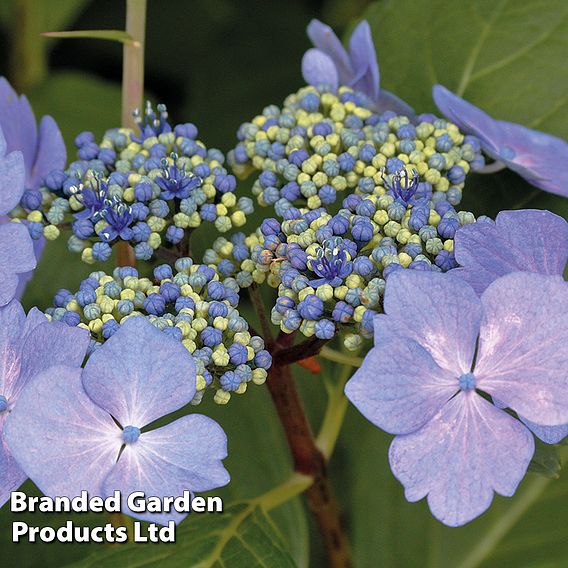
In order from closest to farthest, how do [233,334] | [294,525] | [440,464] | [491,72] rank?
[440,464], [233,334], [491,72], [294,525]

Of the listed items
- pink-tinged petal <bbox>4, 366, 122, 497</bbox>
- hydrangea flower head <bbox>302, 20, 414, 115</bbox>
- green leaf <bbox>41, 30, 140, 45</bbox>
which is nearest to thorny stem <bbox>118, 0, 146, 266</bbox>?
green leaf <bbox>41, 30, 140, 45</bbox>

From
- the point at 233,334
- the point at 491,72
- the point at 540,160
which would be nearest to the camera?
the point at 233,334

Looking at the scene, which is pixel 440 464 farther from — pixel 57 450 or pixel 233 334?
pixel 57 450

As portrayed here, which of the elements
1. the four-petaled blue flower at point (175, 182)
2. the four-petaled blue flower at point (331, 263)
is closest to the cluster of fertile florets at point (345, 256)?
the four-petaled blue flower at point (331, 263)

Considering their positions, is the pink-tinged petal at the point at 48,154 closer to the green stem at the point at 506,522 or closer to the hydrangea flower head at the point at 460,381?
the hydrangea flower head at the point at 460,381

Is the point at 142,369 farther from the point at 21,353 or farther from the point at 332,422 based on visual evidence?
the point at 332,422

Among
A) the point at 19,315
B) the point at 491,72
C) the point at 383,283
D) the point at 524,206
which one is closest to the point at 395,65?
the point at 491,72

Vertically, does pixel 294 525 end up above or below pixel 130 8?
below

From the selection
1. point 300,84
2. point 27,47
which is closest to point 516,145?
point 300,84
